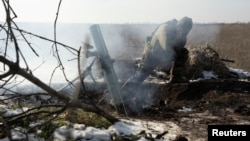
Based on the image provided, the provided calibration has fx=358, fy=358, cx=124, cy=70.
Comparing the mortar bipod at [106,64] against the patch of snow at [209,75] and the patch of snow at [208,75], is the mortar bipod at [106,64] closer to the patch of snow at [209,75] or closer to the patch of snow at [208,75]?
the patch of snow at [208,75]

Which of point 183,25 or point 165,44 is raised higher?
point 183,25

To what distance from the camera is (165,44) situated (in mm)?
8438

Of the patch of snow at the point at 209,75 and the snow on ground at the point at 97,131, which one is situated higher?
the snow on ground at the point at 97,131

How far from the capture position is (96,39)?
6.82m

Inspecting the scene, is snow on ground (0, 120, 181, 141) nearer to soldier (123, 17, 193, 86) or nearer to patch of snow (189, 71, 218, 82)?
soldier (123, 17, 193, 86)

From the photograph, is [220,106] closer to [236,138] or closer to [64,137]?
[236,138]

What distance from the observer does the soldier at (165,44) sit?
27.6 feet

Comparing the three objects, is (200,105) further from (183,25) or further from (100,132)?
(100,132)

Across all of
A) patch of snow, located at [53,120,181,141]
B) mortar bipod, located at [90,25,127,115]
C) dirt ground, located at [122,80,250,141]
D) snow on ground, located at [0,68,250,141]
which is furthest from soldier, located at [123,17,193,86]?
patch of snow, located at [53,120,181,141]

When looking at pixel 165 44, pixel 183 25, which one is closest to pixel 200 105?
pixel 165 44

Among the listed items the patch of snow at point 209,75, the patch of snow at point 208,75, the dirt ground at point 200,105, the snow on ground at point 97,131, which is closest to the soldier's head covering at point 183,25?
the dirt ground at point 200,105

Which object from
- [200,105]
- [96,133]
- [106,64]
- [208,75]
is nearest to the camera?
[96,133]

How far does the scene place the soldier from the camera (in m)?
8.41

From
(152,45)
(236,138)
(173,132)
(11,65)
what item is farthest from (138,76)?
(11,65)
